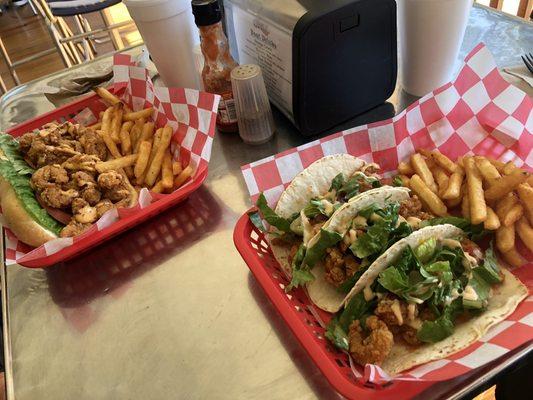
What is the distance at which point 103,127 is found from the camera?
1.67m

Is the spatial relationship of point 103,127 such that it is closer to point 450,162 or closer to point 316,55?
point 316,55

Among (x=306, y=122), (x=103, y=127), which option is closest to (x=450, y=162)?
(x=306, y=122)

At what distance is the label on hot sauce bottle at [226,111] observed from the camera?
1.58m

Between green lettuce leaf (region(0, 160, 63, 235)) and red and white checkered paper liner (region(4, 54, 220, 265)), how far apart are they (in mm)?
92

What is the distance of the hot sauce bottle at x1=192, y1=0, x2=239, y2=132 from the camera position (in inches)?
59.5

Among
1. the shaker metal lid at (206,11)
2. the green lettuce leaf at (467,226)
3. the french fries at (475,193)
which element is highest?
the shaker metal lid at (206,11)

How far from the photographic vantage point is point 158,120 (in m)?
1.68

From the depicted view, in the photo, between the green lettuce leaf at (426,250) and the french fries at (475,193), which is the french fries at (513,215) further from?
the green lettuce leaf at (426,250)

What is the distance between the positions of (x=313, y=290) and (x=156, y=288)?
453 millimetres

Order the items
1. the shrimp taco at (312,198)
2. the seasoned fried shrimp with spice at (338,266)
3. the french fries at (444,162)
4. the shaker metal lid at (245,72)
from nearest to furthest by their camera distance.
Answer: the seasoned fried shrimp with spice at (338,266)
the shrimp taco at (312,198)
the french fries at (444,162)
the shaker metal lid at (245,72)

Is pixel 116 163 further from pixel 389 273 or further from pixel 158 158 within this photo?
pixel 389 273

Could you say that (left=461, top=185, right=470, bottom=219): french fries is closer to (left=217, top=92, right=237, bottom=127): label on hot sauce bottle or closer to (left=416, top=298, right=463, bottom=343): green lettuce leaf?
(left=416, top=298, right=463, bottom=343): green lettuce leaf

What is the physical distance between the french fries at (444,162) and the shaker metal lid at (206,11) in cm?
82

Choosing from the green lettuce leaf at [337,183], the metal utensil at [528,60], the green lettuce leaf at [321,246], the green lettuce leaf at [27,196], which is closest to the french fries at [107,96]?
the green lettuce leaf at [27,196]
